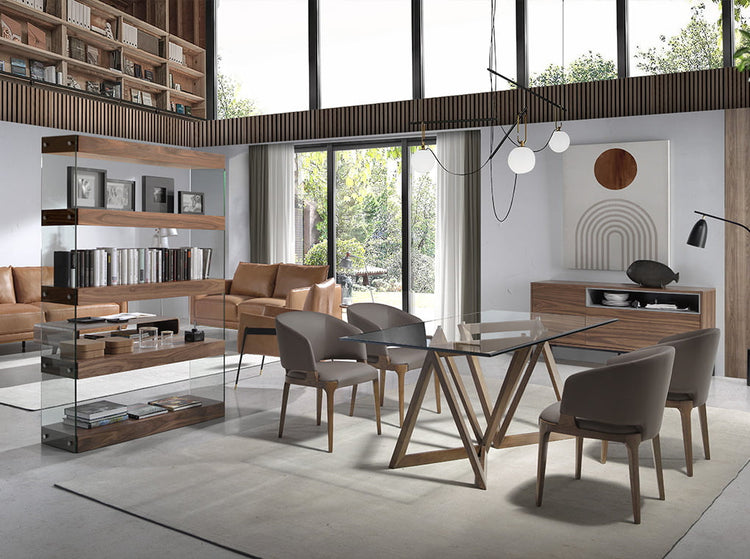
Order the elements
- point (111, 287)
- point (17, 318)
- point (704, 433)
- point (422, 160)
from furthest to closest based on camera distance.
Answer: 1. point (17, 318)
2. point (422, 160)
3. point (111, 287)
4. point (704, 433)

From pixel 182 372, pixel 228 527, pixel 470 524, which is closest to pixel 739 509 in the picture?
pixel 470 524

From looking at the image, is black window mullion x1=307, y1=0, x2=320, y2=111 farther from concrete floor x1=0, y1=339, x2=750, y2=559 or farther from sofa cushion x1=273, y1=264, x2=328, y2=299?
concrete floor x1=0, y1=339, x2=750, y2=559

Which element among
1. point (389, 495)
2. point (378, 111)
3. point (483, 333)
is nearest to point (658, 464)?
point (483, 333)

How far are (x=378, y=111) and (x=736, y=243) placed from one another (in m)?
4.38

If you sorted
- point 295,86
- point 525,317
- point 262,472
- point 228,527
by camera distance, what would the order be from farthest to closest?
point 295,86 → point 525,317 → point 262,472 → point 228,527

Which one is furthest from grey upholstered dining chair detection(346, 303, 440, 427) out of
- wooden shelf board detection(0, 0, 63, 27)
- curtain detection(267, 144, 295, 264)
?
wooden shelf board detection(0, 0, 63, 27)

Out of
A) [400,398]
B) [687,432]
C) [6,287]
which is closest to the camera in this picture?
[687,432]

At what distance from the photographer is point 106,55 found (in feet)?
30.7

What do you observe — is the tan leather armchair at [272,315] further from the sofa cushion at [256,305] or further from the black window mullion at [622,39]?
the black window mullion at [622,39]

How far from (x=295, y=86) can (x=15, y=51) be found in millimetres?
3457

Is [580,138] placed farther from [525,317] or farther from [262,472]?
[262,472]

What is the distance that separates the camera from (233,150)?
10297 mm

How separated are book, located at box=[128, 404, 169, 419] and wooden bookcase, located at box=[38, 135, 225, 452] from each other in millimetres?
45

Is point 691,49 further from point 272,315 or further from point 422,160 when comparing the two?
point 272,315
